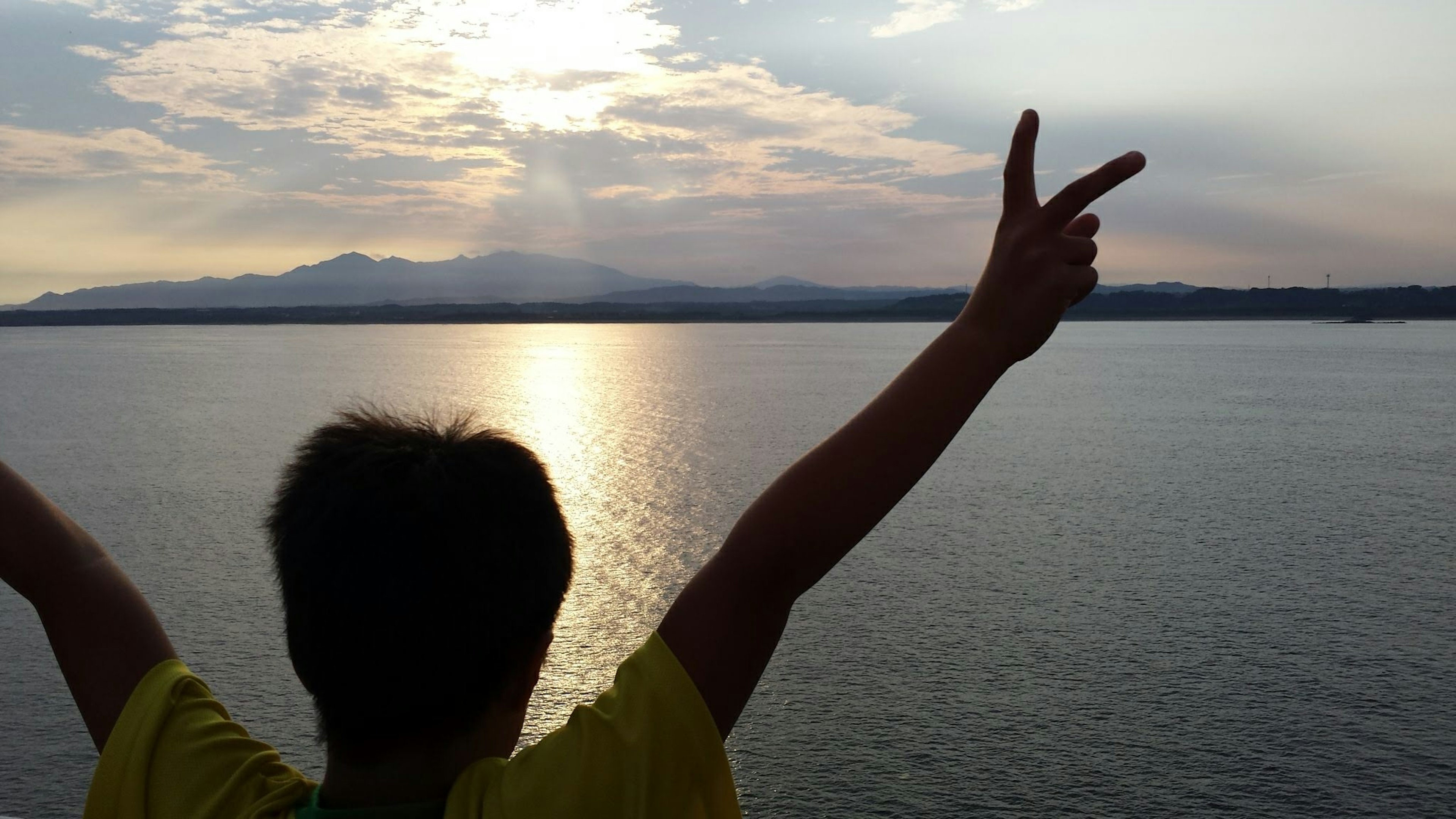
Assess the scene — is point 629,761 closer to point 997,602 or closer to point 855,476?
point 855,476

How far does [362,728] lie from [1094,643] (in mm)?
9163

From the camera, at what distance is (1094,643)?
30.4 ft

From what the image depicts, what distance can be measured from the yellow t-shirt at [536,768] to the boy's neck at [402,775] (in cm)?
4

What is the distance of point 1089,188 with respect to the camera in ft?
3.70

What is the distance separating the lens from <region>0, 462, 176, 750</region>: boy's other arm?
1.30m

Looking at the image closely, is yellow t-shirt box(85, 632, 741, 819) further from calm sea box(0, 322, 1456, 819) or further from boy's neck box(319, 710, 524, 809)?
calm sea box(0, 322, 1456, 819)

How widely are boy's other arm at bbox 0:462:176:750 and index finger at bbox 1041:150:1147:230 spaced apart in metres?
1.26

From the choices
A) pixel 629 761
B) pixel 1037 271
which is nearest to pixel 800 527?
pixel 629 761

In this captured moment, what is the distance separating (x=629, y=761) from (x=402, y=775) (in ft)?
1.01

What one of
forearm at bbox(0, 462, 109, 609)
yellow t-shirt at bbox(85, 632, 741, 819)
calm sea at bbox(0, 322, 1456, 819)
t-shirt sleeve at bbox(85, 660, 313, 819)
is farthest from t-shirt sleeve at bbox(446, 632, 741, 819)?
forearm at bbox(0, 462, 109, 609)

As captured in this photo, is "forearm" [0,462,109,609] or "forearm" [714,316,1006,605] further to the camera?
"forearm" [0,462,109,609]

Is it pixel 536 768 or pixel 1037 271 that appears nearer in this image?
pixel 536 768

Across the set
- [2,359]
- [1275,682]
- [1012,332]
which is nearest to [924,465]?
[1012,332]

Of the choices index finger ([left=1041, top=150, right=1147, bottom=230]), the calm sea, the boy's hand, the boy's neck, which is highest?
index finger ([left=1041, top=150, right=1147, bottom=230])
